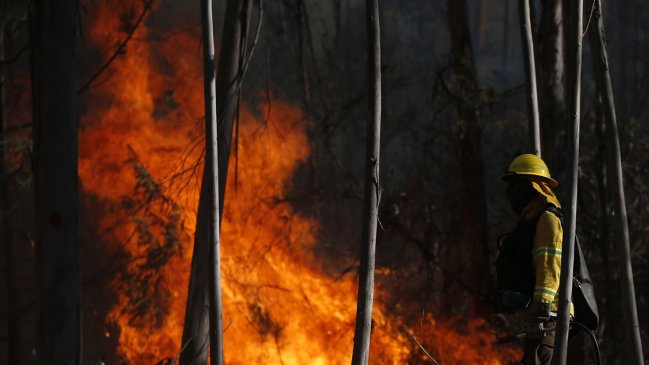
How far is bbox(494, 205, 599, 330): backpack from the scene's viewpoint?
20.2ft

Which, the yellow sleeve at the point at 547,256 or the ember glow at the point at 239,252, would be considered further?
the ember glow at the point at 239,252

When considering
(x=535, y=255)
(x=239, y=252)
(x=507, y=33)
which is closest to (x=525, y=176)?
(x=535, y=255)

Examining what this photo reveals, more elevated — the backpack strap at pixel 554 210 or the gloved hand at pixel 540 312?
the backpack strap at pixel 554 210

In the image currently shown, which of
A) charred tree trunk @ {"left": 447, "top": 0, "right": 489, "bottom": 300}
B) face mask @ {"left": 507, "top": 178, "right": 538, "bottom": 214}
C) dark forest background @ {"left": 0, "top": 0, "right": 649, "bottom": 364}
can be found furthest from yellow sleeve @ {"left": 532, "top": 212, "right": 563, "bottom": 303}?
charred tree trunk @ {"left": 447, "top": 0, "right": 489, "bottom": 300}

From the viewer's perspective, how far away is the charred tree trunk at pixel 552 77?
36.0 feet

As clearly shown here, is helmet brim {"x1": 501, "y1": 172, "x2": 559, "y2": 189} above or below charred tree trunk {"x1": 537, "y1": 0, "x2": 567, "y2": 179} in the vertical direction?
below

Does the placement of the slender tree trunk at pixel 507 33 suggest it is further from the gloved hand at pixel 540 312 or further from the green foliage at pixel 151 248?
the gloved hand at pixel 540 312

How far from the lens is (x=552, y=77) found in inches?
436

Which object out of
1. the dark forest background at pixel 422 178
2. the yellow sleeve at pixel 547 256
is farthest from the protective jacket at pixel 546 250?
the dark forest background at pixel 422 178

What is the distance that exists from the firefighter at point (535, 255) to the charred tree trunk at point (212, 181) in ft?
7.94

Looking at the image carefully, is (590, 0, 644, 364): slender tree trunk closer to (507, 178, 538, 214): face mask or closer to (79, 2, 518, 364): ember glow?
(507, 178, 538, 214): face mask

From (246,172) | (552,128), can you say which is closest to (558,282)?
(552,128)

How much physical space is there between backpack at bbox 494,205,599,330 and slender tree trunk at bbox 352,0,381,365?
3.38 ft

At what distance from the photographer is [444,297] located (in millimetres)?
13141
